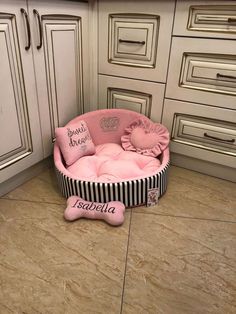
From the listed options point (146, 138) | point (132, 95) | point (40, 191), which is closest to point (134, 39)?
point (132, 95)

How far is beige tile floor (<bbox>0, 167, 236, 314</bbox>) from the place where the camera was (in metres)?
0.71

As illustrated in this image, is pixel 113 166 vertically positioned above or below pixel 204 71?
below

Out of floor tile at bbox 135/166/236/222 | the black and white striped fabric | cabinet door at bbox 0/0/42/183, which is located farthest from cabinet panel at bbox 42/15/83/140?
floor tile at bbox 135/166/236/222

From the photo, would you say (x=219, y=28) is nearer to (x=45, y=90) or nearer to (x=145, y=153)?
(x=145, y=153)

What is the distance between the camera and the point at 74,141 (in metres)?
1.16

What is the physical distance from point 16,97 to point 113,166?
494 mm

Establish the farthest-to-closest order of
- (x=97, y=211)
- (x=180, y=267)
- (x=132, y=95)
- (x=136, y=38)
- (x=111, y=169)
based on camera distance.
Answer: (x=132, y=95) → (x=136, y=38) → (x=111, y=169) → (x=97, y=211) → (x=180, y=267)

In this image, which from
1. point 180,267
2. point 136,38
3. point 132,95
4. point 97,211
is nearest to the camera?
point 180,267

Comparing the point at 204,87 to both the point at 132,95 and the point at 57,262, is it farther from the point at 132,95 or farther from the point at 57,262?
the point at 57,262

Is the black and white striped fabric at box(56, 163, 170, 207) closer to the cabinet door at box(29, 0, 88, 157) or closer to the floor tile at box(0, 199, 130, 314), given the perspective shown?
the floor tile at box(0, 199, 130, 314)

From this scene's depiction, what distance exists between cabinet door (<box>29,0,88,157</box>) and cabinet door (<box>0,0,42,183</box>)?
0.05m

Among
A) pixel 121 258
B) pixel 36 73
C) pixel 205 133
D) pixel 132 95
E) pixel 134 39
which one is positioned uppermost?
pixel 134 39

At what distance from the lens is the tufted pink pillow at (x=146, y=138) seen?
122cm

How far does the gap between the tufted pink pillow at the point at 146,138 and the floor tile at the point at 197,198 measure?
195 millimetres
